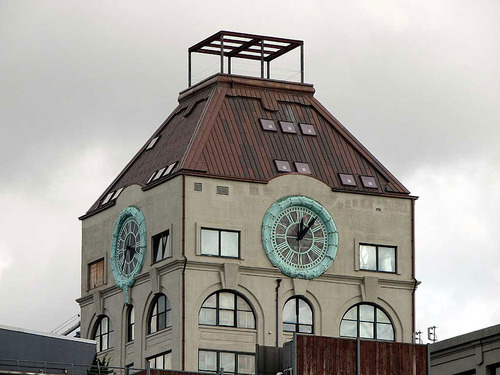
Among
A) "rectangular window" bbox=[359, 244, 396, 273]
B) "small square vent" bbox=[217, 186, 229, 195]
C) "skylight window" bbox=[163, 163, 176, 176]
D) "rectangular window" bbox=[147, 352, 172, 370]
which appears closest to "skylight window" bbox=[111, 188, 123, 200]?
"skylight window" bbox=[163, 163, 176, 176]

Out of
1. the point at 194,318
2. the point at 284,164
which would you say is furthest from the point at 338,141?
the point at 194,318

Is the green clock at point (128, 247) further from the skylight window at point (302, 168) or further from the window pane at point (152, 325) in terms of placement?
the skylight window at point (302, 168)

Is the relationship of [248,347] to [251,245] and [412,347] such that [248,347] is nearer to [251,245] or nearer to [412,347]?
[251,245]

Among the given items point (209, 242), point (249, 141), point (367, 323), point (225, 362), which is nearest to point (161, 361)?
point (225, 362)

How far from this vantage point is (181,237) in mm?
165125

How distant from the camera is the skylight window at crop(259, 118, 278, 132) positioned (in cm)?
17175

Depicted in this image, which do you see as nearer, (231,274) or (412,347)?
(412,347)

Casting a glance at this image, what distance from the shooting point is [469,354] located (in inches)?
5472

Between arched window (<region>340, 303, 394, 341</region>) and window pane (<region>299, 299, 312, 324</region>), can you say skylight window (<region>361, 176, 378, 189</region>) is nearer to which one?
arched window (<region>340, 303, 394, 341</region>)

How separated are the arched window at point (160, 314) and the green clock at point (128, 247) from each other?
233cm

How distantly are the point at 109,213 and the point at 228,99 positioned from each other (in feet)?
31.9

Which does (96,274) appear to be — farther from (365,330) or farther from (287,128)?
(365,330)

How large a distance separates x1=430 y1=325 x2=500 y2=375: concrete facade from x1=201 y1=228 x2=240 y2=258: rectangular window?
2628 centimetres

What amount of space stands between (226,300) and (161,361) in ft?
16.5
